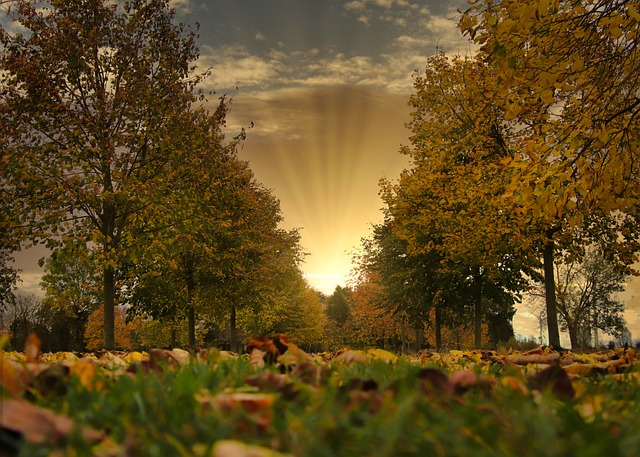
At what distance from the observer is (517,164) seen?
629 cm

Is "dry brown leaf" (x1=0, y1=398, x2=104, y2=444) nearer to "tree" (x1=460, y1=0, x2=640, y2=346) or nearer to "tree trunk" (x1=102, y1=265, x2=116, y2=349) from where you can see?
"tree" (x1=460, y1=0, x2=640, y2=346)

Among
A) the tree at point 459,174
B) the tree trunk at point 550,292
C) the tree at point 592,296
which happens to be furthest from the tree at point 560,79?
the tree at point 592,296

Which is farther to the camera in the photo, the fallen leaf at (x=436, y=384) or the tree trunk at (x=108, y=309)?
the tree trunk at (x=108, y=309)

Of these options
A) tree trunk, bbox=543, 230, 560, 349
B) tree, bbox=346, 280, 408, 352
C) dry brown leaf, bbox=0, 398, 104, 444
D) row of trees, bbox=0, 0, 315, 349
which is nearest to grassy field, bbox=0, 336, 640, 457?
dry brown leaf, bbox=0, 398, 104, 444

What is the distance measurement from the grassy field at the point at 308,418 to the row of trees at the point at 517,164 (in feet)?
14.9

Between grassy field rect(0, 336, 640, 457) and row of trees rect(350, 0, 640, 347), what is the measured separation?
4552 mm

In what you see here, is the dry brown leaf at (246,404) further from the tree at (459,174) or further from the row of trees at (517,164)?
the tree at (459,174)

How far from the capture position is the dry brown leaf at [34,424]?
3.29ft

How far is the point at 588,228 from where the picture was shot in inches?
688

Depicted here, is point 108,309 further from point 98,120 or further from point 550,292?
point 550,292

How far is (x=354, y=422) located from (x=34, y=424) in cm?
65

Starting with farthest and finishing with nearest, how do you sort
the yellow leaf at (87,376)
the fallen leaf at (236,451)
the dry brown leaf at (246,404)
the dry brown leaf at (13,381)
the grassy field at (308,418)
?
the yellow leaf at (87,376) → the dry brown leaf at (13,381) → the dry brown leaf at (246,404) → the grassy field at (308,418) → the fallen leaf at (236,451)

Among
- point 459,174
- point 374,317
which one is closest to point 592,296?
point 374,317

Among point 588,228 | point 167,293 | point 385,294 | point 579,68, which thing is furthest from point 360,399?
point 385,294
